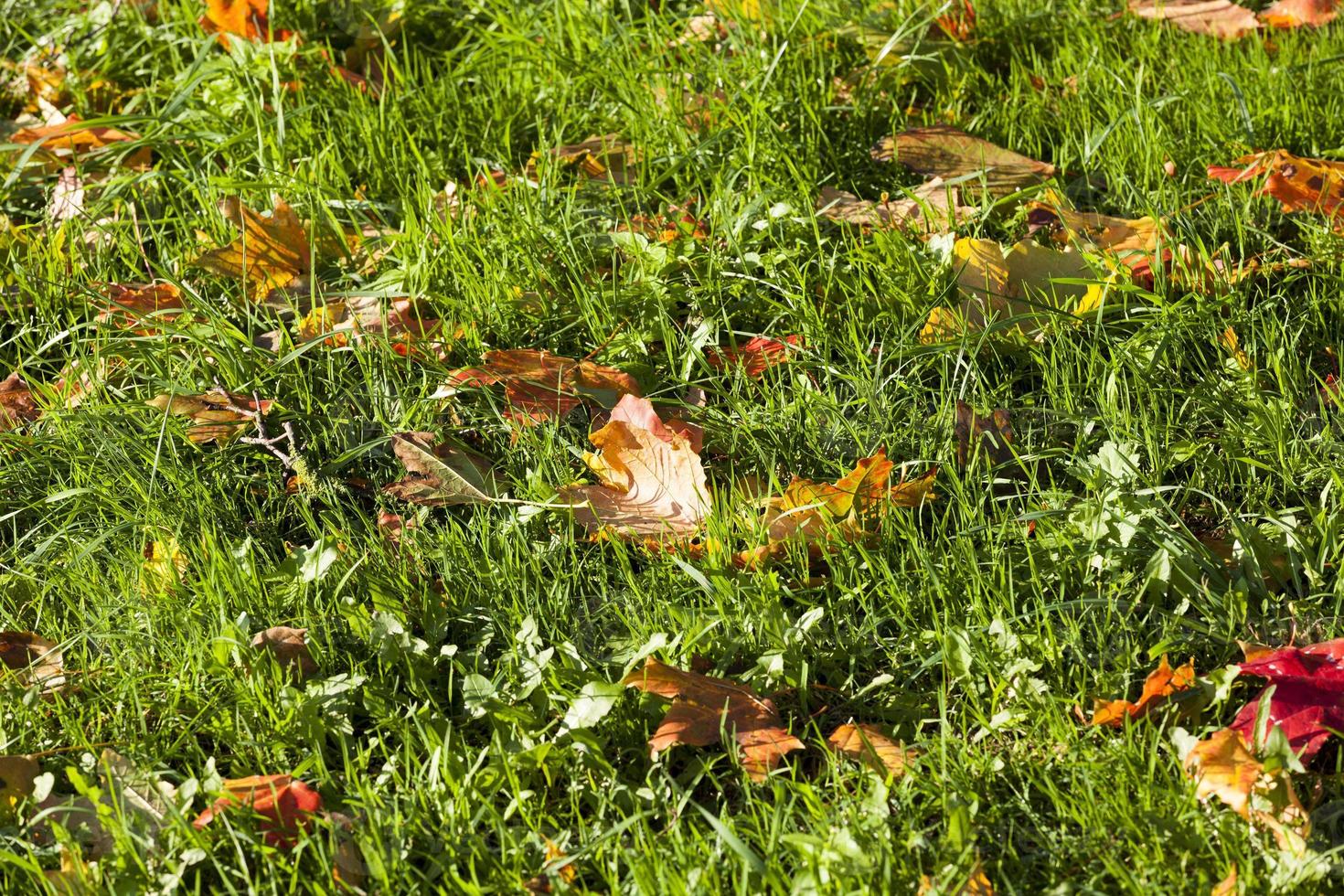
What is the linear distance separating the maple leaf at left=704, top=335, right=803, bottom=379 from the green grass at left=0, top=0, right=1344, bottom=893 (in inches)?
1.7

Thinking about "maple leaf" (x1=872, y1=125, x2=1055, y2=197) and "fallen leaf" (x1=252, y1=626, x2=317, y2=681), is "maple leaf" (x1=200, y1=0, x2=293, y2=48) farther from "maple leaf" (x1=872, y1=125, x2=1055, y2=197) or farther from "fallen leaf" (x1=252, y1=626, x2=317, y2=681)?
"fallen leaf" (x1=252, y1=626, x2=317, y2=681)

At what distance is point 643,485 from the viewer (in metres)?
2.25

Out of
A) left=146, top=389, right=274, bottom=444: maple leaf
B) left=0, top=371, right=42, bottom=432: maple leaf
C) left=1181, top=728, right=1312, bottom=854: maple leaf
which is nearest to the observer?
left=1181, top=728, right=1312, bottom=854: maple leaf

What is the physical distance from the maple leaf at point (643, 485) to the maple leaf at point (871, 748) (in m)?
0.47

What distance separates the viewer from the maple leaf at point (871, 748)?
1.78 m

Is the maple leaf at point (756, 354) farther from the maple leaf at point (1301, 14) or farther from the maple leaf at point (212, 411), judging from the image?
the maple leaf at point (1301, 14)

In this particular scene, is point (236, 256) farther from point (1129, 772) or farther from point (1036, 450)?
point (1129, 772)

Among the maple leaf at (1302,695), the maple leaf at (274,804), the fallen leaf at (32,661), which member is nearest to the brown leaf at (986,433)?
the maple leaf at (1302,695)

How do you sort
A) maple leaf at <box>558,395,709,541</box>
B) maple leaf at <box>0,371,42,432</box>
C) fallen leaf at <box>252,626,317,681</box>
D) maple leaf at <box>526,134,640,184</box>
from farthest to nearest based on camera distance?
maple leaf at <box>526,134,640,184</box> < maple leaf at <box>0,371,42,432</box> < maple leaf at <box>558,395,709,541</box> < fallen leaf at <box>252,626,317,681</box>

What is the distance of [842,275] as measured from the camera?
2.64 m

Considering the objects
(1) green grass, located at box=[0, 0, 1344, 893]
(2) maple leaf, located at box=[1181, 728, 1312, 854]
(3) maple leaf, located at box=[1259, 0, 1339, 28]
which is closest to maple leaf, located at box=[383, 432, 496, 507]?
(1) green grass, located at box=[0, 0, 1344, 893]

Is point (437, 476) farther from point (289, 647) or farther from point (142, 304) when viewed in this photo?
point (142, 304)

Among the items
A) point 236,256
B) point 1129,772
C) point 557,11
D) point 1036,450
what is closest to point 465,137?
point 557,11

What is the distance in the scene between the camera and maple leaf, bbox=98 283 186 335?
106 inches
